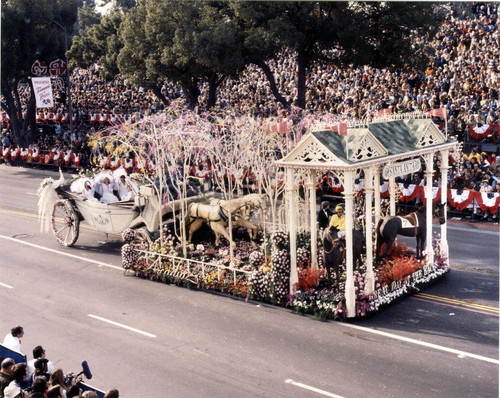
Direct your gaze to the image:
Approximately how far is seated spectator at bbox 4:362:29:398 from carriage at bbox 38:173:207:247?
33.0 ft

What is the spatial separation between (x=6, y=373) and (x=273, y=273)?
25.7ft

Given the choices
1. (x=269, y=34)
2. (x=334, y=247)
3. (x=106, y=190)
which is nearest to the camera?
(x=334, y=247)

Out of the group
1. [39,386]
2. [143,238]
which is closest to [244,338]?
[39,386]

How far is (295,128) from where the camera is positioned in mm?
27438

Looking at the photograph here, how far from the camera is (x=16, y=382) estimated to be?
10.4 metres

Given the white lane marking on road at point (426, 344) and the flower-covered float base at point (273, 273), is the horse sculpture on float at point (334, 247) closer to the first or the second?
the flower-covered float base at point (273, 273)

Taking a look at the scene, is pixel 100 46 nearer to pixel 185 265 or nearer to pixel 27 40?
pixel 27 40

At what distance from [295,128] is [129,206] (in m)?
8.73

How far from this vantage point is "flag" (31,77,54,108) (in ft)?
136

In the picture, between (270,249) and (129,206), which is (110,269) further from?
(270,249)

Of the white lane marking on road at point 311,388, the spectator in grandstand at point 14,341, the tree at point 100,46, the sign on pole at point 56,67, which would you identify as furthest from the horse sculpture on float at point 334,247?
the sign on pole at point 56,67

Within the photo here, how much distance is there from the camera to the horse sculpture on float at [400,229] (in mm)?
18500

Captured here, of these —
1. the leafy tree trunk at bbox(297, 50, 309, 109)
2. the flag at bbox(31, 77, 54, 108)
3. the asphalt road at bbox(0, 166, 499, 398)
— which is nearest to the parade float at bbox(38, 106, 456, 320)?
the asphalt road at bbox(0, 166, 499, 398)

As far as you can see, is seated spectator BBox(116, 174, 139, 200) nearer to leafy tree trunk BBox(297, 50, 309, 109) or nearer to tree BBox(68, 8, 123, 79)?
leafy tree trunk BBox(297, 50, 309, 109)
